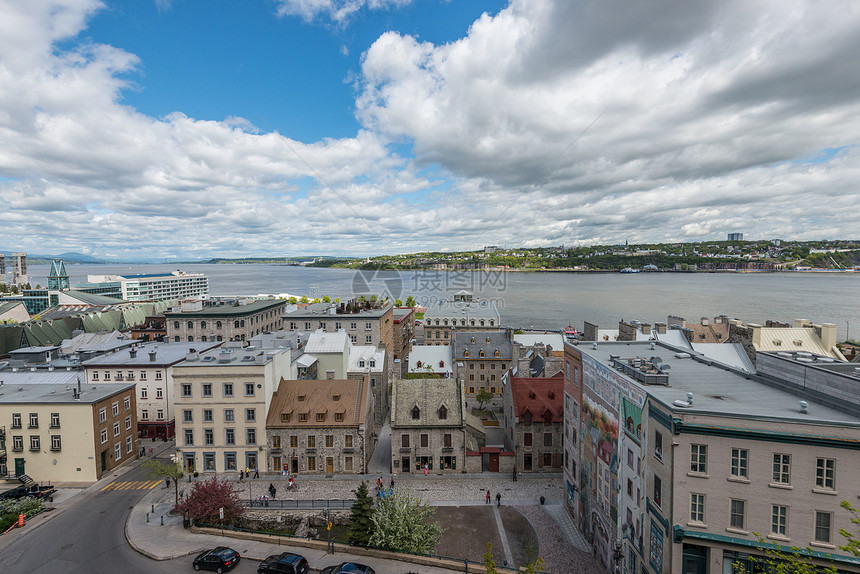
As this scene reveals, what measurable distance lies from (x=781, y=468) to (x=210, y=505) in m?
35.8

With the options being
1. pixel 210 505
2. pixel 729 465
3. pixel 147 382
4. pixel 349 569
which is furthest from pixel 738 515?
pixel 147 382

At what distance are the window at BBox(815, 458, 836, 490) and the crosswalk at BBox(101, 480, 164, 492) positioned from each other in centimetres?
4962

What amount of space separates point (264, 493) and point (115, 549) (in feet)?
37.7

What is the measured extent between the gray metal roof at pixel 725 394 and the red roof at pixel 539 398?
13.2 metres

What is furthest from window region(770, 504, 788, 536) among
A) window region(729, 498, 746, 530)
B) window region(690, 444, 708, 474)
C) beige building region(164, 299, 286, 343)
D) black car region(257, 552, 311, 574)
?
beige building region(164, 299, 286, 343)

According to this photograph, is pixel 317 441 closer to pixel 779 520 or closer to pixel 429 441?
pixel 429 441

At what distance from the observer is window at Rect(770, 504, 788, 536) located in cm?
1991

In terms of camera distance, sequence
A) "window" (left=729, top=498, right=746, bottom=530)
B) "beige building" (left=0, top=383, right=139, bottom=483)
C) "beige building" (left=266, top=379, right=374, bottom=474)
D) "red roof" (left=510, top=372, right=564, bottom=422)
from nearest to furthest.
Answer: "window" (left=729, top=498, right=746, bottom=530) → "beige building" (left=0, top=383, right=139, bottom=483) → "beige building" (left=266, top=379, right=374, bottom=474) → "red roof" (left=510, top=372, right=564, bottom=422)

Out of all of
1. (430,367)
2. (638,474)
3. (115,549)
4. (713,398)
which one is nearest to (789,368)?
(713,398)

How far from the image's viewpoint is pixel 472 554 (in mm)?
30938

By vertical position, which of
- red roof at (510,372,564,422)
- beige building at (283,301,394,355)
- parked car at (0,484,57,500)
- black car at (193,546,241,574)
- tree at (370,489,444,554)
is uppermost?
beige building at (283,301,394,355)

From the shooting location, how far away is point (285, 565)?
26.5 meters

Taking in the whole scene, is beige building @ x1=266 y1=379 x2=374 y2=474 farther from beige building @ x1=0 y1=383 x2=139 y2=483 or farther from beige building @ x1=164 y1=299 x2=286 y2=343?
beige building @ x1=164 y1=299 x2=286 y2=343

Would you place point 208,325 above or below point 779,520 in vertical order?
above
